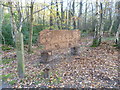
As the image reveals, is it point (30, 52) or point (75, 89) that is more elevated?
point (30, 52)

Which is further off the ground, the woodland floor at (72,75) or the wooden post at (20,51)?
the wooden post at (20,51)

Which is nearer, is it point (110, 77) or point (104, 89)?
point (104, 89)

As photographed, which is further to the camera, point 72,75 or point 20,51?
point 72,75

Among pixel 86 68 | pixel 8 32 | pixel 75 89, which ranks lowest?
pixel 75 89

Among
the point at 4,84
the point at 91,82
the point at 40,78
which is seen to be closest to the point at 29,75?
the point at 40,78

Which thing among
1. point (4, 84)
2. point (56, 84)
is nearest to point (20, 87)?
point (4, 84)

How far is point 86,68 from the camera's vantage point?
426cm

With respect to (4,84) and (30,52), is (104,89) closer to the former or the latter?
(4,84)

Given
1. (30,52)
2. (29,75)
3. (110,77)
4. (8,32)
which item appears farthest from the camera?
(8,32)

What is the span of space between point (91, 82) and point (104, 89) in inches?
16.4

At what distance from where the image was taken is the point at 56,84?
131 inches

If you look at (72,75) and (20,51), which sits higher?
(20,51)

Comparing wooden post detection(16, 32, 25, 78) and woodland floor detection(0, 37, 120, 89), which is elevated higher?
wooden post detection(16, 32, 25, 78)

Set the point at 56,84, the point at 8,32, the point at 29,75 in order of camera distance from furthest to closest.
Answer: the point at 8,32
the point at 29,75
the point at 56,84
